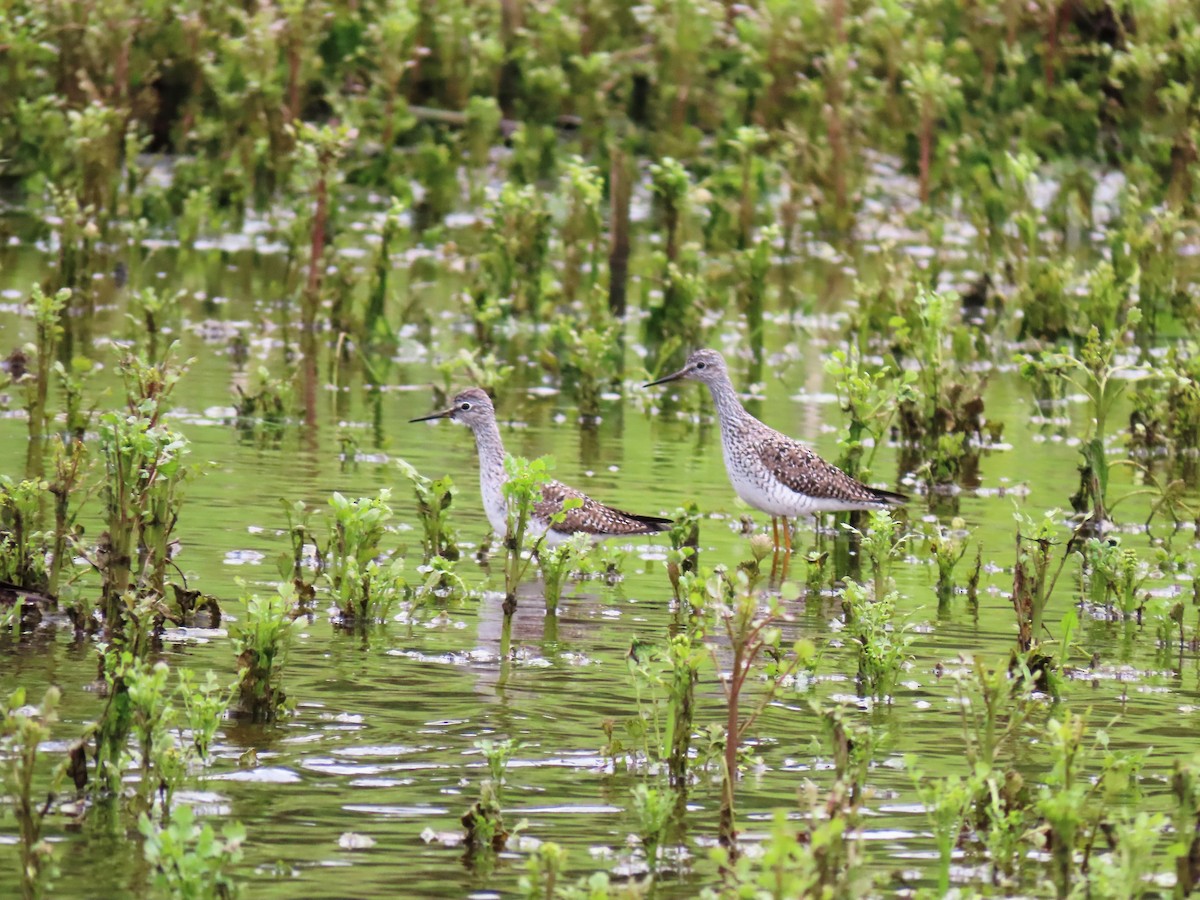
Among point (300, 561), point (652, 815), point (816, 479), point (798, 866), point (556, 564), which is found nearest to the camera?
point (798, 866)

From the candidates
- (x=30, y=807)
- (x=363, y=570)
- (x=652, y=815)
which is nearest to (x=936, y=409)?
(x=363, y=570)

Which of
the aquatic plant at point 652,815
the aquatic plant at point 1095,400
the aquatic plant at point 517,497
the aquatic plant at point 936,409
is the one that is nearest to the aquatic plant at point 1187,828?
the aquatic plant at point 652,815

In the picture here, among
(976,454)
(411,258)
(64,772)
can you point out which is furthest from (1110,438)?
(64,772)

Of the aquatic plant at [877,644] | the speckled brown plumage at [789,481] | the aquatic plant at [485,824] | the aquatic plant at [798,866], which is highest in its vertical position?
the speckled brown plumage at [789,481]

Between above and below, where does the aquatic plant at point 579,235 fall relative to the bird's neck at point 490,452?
above

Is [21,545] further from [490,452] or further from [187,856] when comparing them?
[187,856]

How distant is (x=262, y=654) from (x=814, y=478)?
12.3 feet

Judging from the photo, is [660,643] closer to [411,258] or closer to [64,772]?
[64,772]

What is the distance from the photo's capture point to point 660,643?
7430 mm

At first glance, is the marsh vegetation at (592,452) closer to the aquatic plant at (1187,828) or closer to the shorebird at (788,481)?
the aquatic plant at (1187,828)

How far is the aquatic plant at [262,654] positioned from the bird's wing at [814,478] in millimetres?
3590

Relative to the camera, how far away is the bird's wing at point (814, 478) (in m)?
9.21

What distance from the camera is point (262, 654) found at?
605 cm

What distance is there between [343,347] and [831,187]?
652 centimetres
